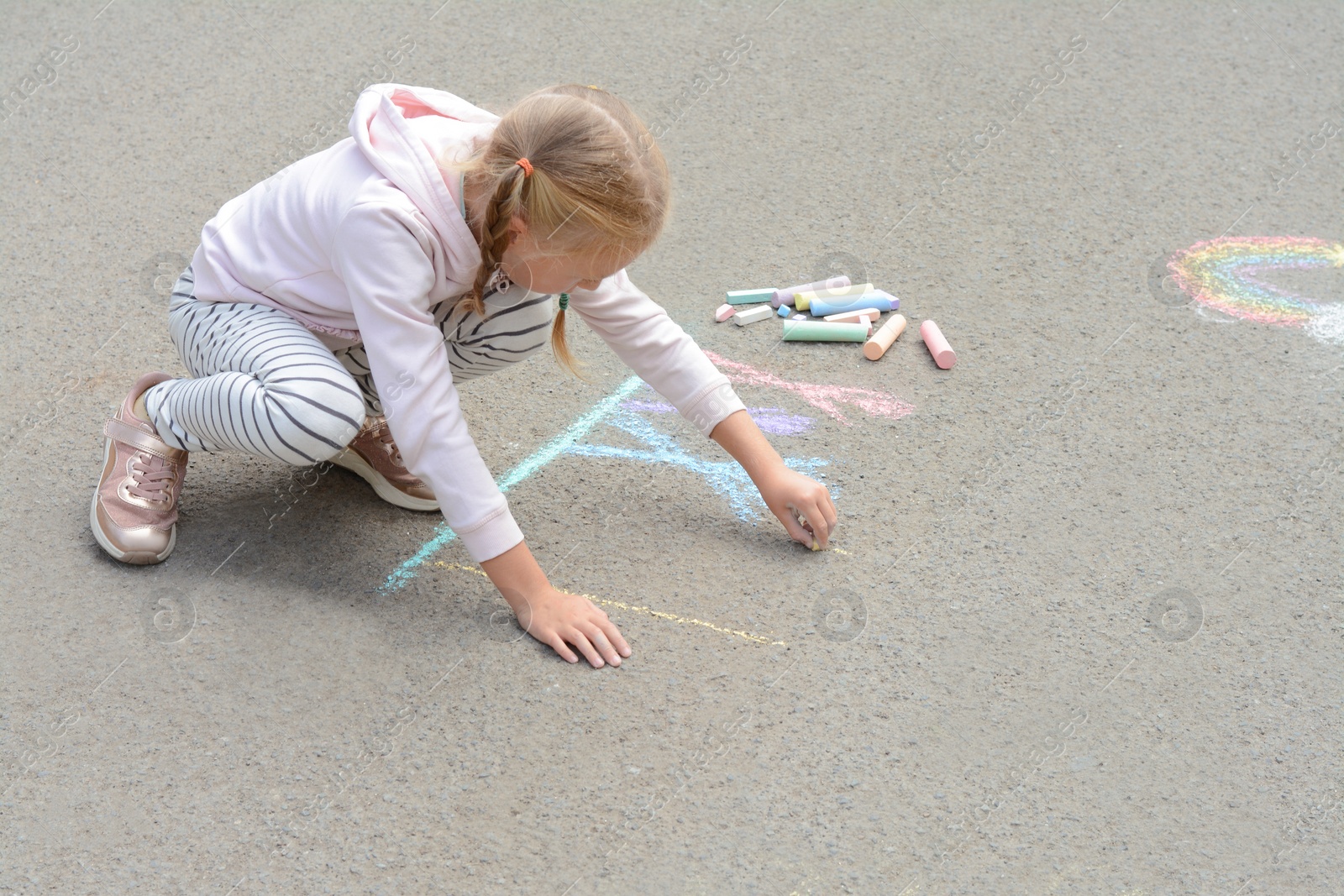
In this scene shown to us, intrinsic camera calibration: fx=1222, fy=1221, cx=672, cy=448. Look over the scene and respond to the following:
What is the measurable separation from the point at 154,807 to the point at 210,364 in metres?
0.76

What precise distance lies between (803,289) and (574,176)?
1238 millimetres

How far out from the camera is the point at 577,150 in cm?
181

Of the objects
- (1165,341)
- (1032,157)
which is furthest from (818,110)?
(1165,341)

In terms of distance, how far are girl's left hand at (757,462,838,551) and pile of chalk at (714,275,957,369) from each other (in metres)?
0.63

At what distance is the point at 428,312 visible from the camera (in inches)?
79.2

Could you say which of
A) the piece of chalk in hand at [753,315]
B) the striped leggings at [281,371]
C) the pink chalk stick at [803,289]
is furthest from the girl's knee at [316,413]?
the pink chalk stick at [803,289]

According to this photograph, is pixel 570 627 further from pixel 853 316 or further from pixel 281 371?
pixel 853 316

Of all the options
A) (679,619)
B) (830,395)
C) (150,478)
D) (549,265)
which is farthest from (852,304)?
(150,478)

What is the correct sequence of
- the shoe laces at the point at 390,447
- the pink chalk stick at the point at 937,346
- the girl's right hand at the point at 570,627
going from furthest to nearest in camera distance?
the pink chalk stick at the point at 937,346 → the shoe laces at the point at 390,447 → the girl's right hand at the point at 570,627

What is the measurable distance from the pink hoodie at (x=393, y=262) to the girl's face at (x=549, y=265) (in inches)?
3.0

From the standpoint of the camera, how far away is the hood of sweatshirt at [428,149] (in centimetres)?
191

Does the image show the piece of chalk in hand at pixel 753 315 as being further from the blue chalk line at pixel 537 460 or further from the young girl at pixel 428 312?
the young girl at pixel 428 312

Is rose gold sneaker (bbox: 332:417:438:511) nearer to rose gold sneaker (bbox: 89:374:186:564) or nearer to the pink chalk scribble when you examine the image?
rose gold sneaker (bbox: 89:374:186:564)

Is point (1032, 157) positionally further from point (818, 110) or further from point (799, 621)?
point (799, 621)
